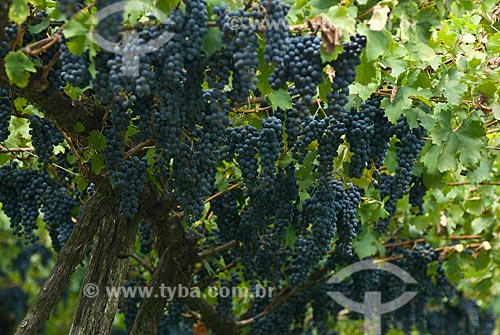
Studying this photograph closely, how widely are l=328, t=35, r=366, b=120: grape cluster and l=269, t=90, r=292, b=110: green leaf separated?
12.2 inches

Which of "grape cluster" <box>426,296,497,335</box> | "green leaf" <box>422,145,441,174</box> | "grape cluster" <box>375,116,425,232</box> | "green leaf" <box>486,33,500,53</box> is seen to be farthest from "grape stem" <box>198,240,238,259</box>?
"grape cluster" <box>426,296,497,335</box>

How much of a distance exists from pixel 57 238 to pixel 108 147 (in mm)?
1794

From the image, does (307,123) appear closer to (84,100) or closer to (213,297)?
(84,100)

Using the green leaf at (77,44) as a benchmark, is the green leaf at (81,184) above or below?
below

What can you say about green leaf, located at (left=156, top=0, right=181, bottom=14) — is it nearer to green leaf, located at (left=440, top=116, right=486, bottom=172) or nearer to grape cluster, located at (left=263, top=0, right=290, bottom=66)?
grape cluster, located at (left=263, top=0, right=290, bottom=66)

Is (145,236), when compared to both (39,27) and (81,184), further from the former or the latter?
(39,27)

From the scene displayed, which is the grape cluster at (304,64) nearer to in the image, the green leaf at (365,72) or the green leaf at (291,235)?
the green leaf at (365,72)

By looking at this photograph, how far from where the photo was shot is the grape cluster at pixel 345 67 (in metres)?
3.24

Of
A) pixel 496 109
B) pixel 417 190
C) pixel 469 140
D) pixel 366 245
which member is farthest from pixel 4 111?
pixel 366 245

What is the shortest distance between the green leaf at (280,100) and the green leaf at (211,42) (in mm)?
521

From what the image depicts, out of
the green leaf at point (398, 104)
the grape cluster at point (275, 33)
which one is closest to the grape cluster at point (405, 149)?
the green leaf at point (398, 104)

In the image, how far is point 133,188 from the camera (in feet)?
12.6

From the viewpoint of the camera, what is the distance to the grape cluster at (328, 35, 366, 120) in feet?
10.6

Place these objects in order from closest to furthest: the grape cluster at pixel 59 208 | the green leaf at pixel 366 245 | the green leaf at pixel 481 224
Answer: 1. the grape cluster at pixel 59 208
2. the green leaf at pixel 366 245
3. the green leaf at pixel 481 224
